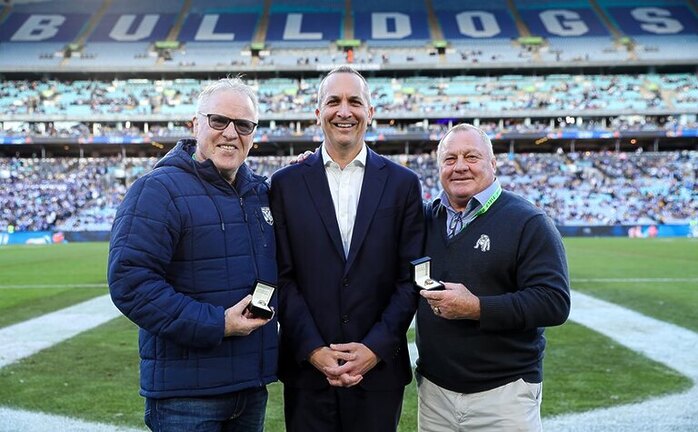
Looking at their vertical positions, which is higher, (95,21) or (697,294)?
(95,21)

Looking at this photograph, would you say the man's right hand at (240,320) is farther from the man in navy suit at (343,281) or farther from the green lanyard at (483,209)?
the green lanyard at (483,209)

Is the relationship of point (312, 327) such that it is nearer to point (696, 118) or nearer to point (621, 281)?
point (621, 281)

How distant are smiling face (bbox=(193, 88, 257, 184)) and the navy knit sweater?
1.14m

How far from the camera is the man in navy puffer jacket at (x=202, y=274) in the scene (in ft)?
8.82

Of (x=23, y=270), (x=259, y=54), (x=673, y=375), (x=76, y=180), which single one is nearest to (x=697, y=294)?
(x=673, y=375)

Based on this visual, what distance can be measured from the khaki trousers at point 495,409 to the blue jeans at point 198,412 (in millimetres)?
1011

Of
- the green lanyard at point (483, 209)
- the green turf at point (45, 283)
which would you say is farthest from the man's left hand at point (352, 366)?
the green turf at point (45, 283)

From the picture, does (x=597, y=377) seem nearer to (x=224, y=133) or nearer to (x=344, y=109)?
(x=344, y=109)

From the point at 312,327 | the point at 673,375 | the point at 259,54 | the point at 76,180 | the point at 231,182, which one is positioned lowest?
the point at 76,180

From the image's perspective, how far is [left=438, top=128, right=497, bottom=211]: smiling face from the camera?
330 cm

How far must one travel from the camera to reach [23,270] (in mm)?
18047

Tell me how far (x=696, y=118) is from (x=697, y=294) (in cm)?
4721

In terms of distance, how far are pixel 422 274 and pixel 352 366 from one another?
604 millimetres

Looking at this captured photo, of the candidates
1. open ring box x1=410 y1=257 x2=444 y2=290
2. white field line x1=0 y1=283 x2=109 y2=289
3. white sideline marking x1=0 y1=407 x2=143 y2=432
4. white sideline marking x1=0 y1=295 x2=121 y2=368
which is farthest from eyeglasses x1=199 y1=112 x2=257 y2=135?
white field line x1=0 y1=283 x2=109 y2=289
